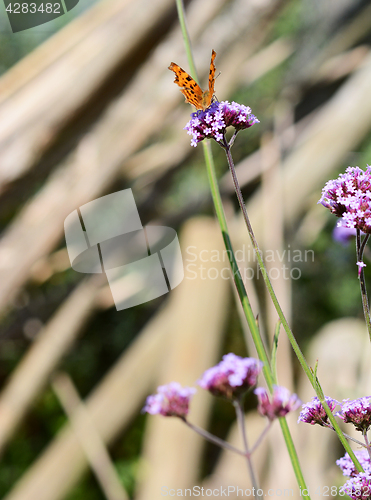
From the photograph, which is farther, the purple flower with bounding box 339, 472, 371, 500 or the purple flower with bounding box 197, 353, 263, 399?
the purple flower with bounding box 197, 353, 263, 399

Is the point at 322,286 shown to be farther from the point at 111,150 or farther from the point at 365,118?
the point at 111,150

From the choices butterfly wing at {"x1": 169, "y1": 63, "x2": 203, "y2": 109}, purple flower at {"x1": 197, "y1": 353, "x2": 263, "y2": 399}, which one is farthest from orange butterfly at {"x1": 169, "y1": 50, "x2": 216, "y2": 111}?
purple flower at {"x1": 197, "y1": 353, "x2": 263, "y2": 399}

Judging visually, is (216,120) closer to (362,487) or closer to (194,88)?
(194,88)

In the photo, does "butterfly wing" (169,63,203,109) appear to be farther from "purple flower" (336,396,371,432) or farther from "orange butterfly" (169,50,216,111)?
"purple flower" (336,396,371,432)

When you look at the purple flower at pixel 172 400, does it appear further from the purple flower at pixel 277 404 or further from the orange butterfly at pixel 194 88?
the orange butterfly at pixel 194 88

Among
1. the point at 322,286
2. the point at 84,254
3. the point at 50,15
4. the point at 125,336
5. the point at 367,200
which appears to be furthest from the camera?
the point at 125,336

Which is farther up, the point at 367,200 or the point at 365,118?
the point at 365,118

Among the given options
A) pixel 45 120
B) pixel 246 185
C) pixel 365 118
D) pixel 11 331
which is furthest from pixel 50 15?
pixel 365 118
